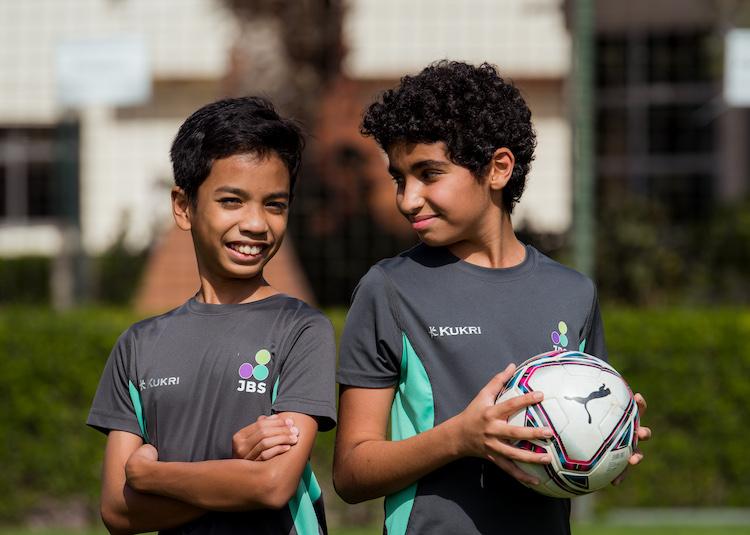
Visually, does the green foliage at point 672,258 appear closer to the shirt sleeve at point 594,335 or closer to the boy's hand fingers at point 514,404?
the shirt sleeve at point 594,335

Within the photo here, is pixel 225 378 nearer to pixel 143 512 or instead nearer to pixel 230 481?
pixel 230 481

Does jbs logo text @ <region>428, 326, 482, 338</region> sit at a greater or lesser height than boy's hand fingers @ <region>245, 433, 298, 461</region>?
greater

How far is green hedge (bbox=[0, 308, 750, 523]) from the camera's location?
7.35 metres

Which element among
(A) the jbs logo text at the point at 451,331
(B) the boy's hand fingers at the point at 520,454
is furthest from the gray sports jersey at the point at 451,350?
(B) the boy's hand fingers at the point at 520,454

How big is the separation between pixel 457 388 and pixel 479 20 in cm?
791

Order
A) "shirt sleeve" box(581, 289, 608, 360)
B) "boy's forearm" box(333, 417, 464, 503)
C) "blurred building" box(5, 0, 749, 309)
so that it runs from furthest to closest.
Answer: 1. "blurred building" box(5, 0, 749, 309)
2. "shirt sleeve" box(581, 289, 608, 360)
3. "boy's forearm" box(333, 417, 464, 503)

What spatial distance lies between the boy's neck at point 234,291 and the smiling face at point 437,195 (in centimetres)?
42

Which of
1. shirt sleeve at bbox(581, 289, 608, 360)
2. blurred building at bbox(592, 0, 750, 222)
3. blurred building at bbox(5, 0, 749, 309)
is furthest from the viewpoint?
blurred building at bbox(592, 0, 750, 222)

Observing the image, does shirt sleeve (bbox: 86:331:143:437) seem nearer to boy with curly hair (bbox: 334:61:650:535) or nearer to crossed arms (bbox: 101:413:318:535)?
crossed arms (bbox: 101:413:318:535)

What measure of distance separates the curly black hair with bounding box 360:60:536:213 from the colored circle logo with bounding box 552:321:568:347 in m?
0.39

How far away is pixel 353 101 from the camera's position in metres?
11.7

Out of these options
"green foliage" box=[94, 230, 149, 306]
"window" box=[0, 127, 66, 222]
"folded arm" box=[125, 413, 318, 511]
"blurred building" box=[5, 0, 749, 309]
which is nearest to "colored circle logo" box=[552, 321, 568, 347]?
"folded arm" box=[125, 413, 318, 511]

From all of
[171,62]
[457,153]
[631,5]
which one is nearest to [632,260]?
[631,5]

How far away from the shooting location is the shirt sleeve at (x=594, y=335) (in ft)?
9.91
